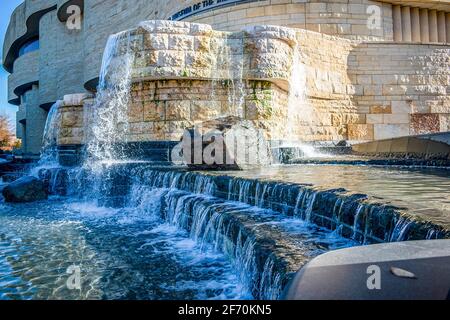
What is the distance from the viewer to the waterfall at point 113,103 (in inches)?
374

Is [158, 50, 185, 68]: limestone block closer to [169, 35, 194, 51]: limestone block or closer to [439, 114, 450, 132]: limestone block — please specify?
[169, 35, 194, 51]: limestone block

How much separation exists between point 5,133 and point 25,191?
39.4 metres

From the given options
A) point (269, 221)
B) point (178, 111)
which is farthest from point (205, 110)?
point (269, 221)

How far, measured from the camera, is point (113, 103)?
9844 millimetres

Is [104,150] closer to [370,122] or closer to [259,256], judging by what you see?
[259,256]

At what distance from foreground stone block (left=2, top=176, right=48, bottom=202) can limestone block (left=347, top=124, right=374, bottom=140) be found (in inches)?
387

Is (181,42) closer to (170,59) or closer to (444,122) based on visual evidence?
(170,59)

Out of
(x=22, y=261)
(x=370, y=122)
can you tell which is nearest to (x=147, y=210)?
(x=22, y=261)

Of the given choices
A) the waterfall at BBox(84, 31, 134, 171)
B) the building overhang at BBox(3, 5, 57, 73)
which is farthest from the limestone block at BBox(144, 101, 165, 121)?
the building overhang at BBox(3, 5, 57, 73)

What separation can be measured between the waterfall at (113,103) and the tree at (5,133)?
122 feet
